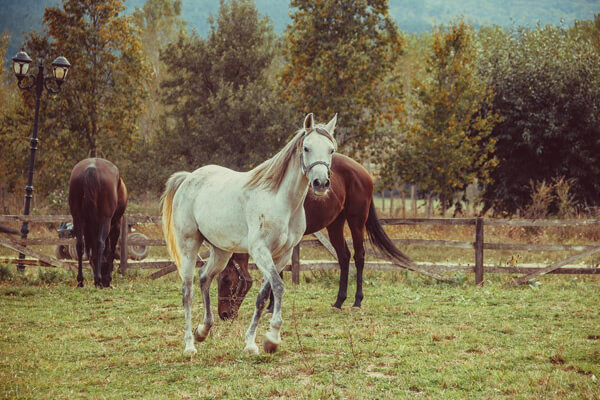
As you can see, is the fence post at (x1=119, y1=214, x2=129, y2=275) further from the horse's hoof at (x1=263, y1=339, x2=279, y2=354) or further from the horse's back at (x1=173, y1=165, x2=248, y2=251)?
the horse's hoof at (x1=263, y1=339, x2=279, y2=354)

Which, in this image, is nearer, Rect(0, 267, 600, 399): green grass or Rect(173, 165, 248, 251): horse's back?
Rect(0, 267, 600, 399): green grass

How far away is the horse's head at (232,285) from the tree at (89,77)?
1610 cm

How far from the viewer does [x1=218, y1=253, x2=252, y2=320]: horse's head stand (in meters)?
6.77

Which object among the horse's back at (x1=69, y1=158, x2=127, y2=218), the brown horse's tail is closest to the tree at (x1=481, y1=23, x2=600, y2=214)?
the brown horse's tail

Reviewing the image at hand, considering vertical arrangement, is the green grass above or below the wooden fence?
below

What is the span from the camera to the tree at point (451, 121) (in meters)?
19.4

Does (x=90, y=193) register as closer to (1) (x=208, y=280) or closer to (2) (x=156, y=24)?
(1) (x=208, y=280)

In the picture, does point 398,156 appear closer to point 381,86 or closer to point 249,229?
point 381,86

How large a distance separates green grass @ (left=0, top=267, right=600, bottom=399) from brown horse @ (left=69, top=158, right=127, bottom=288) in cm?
67

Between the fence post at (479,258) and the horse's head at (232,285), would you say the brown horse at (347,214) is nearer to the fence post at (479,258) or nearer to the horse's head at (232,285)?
the horse's head at (232,285)

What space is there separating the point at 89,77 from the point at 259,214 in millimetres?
18144

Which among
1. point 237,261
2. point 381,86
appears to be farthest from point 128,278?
point 381,86

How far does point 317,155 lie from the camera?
16.6 ft

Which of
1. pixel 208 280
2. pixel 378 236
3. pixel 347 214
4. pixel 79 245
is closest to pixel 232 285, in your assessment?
pixel 208 280
